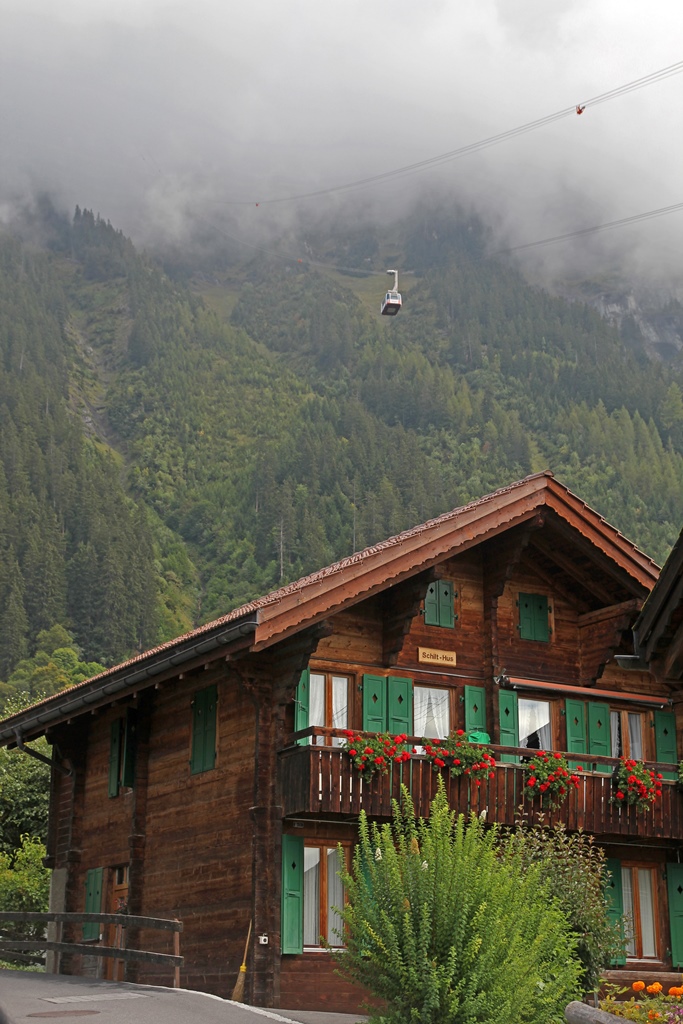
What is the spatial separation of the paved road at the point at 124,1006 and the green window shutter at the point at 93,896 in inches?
174

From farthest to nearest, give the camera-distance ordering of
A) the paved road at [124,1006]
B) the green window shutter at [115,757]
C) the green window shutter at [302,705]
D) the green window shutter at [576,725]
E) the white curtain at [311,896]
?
the green window shutter at [115,757], the green window shutter at [576,725], the green window shutter at [302,705], the white curtain at [311,896], the paved road at [124,1006]

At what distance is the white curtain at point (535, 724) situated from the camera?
25078 mm

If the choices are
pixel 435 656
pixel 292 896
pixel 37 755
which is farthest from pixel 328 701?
pixel 37 755

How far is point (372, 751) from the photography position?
821 inches

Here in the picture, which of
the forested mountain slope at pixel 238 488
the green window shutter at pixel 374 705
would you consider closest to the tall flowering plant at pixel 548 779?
the green window shutter at pixel 374 705

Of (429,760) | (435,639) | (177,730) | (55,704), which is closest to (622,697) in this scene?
(435,639)

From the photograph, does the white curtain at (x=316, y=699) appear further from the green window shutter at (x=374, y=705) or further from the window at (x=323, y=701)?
the green window shutter at (x=374, y=705)

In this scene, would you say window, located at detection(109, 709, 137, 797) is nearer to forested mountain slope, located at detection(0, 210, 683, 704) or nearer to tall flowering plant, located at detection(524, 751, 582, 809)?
tall flowering plant, located at detection(524, 751, 582, 809)

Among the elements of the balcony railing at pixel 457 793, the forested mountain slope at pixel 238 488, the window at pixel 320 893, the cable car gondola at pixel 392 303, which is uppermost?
the forested mountain slope at pixel 238 488

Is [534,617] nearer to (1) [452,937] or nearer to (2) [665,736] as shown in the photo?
(2) [665,736]

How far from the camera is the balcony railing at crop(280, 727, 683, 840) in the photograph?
20625mm

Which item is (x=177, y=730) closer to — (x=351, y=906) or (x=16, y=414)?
(x=351, y=906)

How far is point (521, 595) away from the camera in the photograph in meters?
25.7

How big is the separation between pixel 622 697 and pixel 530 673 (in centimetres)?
178
